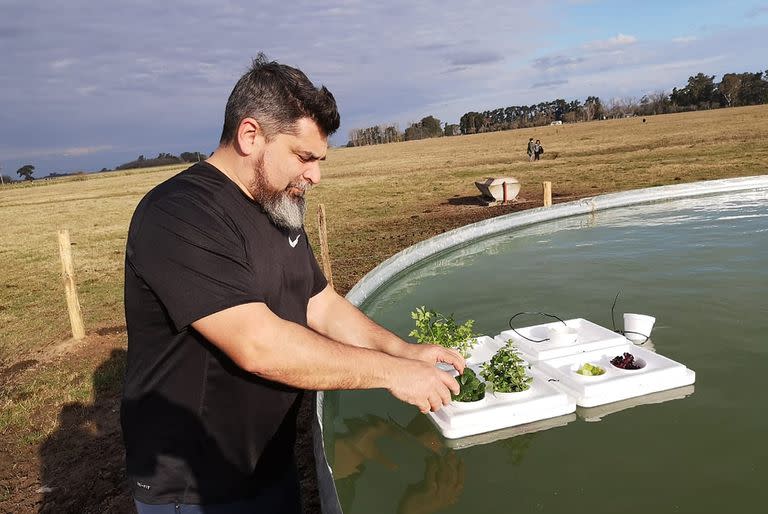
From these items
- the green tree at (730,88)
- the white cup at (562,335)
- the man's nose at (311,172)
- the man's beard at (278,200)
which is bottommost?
the white cup at (562,335)

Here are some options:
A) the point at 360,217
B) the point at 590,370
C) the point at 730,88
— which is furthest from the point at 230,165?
the point at 730,88

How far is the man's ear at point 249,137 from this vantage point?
83.3 inches

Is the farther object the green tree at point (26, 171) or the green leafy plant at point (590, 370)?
the green tree at point (26, 171)

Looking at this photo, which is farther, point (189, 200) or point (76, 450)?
point (76, 450)

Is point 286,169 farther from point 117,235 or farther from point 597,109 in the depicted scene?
point 597,109

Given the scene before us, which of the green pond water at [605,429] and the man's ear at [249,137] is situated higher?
the man's ear at [249,137]

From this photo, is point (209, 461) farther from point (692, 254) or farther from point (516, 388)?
point (692, 254)

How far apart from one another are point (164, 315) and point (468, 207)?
15968 millimetres

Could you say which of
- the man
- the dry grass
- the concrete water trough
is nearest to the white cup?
the man

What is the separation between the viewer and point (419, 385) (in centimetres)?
235

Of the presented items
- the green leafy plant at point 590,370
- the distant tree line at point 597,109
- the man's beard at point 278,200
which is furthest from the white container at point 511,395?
the distant tree line at point 597,109

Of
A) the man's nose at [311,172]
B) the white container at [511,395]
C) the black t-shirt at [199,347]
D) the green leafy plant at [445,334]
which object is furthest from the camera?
the green leafy plant at [445,334]

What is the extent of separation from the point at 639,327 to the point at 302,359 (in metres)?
4.41

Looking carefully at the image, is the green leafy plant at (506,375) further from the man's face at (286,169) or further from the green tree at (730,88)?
the green tree at (730,88)
